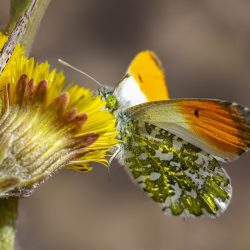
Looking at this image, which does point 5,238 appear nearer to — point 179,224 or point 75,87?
point 75,87

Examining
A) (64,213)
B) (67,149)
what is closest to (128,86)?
(67,149)

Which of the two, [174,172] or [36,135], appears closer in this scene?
[36,135]

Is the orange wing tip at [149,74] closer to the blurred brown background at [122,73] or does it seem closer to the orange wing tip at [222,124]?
the orange wing tip at [222,124]

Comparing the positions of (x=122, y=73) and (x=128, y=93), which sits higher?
(x=122, y=73)

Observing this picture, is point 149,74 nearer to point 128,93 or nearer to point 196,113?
point 128,93

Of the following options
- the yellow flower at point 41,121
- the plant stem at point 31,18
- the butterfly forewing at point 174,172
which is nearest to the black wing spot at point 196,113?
the butterfly forewing at point 174,172

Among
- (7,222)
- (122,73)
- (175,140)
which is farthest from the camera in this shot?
(122,73)

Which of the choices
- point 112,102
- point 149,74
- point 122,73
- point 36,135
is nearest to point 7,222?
point 36,135
